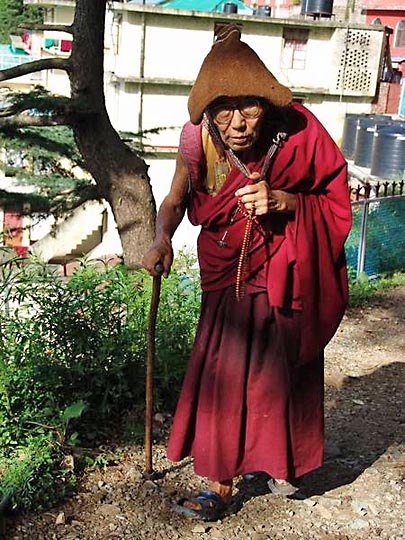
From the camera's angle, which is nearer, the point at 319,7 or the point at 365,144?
the point at 365,144

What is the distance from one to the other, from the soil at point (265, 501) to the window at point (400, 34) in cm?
3993

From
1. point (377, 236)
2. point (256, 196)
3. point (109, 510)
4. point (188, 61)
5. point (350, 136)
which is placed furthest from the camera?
point (188, 61)

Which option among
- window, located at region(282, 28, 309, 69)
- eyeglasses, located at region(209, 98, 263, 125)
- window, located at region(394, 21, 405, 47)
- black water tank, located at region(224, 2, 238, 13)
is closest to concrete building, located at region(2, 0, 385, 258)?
window, located at region(282, 28, 309, 69)

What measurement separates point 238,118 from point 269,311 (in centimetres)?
78

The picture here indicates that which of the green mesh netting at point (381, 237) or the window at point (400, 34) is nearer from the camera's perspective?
the green mesh netting at point (381, 237)

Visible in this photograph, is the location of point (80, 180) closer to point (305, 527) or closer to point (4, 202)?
point (4, 202)

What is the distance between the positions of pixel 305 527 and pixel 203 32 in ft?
89.3

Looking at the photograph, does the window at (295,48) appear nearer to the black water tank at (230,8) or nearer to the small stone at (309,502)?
the black water tank at (230,8)

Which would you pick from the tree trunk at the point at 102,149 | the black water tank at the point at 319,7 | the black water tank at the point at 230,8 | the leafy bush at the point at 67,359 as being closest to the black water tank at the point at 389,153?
the tree trunk at the point at 102,149

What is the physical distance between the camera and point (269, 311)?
301 cm

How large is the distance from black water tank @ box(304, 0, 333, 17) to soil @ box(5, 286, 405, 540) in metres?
30.1

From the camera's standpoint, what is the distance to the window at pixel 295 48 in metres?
29.7

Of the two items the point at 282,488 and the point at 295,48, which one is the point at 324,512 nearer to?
the point at 282,488

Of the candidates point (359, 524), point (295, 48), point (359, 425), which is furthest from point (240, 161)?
point (295, 48)
